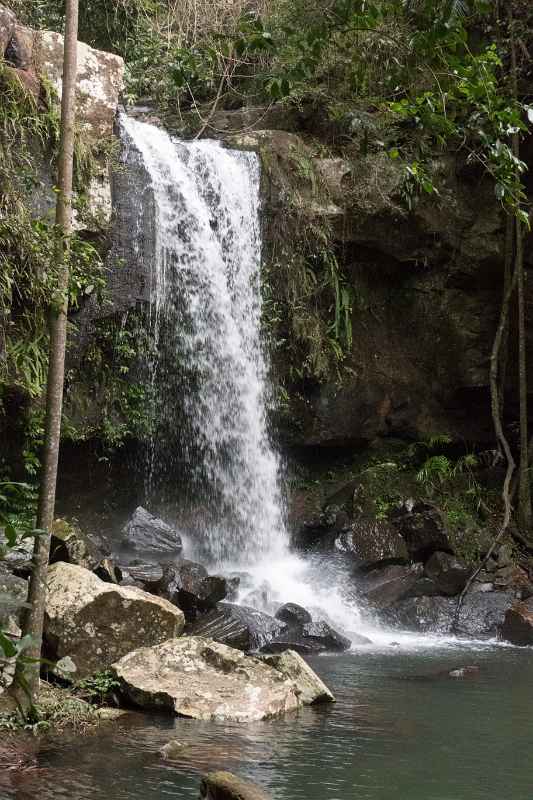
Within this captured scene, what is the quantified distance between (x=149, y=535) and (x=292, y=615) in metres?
2.29

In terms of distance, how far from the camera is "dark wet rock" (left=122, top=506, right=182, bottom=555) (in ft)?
34.1

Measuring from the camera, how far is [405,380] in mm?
13859

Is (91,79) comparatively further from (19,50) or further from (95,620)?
(95,620)

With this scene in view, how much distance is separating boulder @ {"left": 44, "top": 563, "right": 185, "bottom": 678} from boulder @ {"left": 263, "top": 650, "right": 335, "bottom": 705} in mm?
867

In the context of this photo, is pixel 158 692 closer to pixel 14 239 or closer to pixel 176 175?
pixel 14 239

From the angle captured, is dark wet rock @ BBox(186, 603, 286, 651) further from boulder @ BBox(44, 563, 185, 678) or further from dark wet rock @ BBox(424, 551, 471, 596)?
dark wet rock @ BBox(424, 551, 471, 596)

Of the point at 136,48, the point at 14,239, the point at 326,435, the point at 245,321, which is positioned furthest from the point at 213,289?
the point at 136,48

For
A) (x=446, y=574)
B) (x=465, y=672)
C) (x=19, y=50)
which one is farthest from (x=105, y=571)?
(x=19, y=50)

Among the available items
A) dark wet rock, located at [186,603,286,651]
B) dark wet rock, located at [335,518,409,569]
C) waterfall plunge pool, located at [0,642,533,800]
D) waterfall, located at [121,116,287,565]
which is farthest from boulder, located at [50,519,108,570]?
dark wet rock, located at [335,518,409,569]

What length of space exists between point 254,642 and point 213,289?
17.1 feet

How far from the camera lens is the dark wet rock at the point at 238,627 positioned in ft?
25.5

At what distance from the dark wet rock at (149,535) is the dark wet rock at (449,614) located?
8.96 ft

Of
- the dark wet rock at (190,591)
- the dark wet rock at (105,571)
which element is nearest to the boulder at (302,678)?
the dark wet rock at (105,571)

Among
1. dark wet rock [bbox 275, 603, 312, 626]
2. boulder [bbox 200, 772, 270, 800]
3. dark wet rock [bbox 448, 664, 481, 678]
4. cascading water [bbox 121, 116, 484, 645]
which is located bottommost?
dark wet rock [bbox 448, 664, 481, 678]
